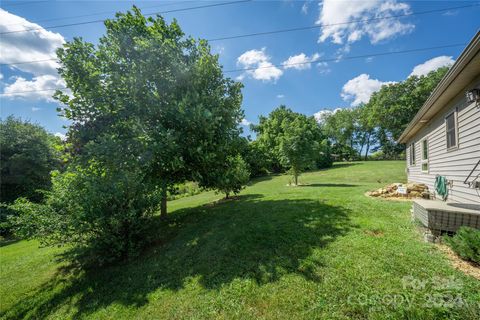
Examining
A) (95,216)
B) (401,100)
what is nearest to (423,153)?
(95,216)

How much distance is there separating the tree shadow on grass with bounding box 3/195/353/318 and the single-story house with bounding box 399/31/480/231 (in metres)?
2.02

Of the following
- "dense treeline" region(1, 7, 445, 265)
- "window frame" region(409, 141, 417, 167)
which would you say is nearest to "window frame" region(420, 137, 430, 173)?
"window frame" region(409, 141, 417, 167)

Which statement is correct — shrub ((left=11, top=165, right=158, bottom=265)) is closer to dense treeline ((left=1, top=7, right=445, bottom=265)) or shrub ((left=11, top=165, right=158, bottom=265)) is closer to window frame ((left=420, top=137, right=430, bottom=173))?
dense treeline ((left=1, top=7, right=445, bottom=265))

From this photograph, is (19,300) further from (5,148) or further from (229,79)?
(5,148)

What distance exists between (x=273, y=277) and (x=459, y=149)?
5.30 metres

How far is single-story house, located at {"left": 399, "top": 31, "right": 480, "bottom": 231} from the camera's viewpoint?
140 inches

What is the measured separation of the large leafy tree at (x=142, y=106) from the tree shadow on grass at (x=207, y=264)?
1908 millimetres

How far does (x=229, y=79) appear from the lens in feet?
23.1

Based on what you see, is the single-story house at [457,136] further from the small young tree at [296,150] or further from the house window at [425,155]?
the small young tree at [296,150]

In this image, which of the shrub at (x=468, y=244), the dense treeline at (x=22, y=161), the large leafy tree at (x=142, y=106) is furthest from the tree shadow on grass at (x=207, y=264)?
the dense treeline at (x=22, y=161)

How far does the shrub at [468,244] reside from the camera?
2818 millimetres

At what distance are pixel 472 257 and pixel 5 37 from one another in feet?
49.3

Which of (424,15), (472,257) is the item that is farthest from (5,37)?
(424,15)

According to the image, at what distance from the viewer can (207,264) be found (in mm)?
3941
